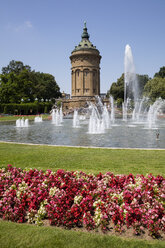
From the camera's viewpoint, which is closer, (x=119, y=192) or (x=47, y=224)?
(x=47, y=224)

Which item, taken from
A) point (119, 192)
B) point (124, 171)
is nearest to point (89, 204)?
point (119, 192)

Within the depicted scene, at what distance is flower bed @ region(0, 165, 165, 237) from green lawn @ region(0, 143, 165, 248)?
285 mm

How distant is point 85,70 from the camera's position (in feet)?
244

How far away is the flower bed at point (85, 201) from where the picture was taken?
4098mm

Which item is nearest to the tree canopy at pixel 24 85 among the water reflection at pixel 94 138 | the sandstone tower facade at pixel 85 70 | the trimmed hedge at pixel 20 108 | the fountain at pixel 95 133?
the trimmed hedge at pixel 20 108

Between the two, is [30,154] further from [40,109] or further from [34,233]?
[40,109]

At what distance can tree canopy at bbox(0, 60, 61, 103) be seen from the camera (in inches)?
2240

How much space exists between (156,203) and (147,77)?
87.2 metres

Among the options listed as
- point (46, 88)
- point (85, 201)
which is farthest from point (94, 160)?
point (46, 88)

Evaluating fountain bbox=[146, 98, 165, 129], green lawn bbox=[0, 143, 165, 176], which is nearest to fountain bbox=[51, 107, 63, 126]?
fountain bbox=[146, 98, 165, 129]

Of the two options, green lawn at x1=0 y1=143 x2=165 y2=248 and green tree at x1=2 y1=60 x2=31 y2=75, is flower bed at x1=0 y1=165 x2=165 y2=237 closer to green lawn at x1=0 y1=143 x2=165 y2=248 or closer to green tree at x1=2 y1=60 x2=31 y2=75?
green lawn at x1=0 y1=143 x2=165 y2=248

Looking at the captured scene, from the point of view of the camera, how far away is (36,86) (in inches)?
2884

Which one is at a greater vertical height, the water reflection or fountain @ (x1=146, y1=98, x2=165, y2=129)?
fountain @ (x1=146, y1=98, x2=165, y2=129)

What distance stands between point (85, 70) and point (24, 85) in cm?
2334
